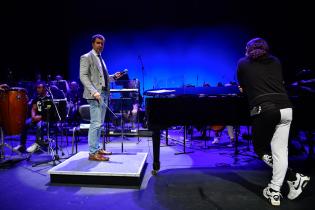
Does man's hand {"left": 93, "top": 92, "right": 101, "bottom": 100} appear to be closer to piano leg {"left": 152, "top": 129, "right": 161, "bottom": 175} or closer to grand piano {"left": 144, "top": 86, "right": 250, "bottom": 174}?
grand piano {"left": 144, "top": 86, "right": 250, "bottom": 174}

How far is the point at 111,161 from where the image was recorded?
3889mm

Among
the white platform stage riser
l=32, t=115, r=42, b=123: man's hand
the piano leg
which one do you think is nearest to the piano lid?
the piano leg

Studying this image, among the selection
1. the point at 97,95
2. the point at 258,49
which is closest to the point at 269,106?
the point at 258,49

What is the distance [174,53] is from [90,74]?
19.9 ft

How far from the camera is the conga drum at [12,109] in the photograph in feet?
13.9

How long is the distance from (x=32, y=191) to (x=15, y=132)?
1504 mm

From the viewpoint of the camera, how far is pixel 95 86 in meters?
3.85

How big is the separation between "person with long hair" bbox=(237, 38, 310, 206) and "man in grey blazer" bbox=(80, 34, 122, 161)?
198cm

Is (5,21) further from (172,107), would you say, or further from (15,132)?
(172,107)

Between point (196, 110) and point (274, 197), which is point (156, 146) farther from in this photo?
point (274, 197)

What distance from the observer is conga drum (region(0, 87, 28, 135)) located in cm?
423

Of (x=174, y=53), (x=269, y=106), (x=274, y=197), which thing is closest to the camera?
(x=269, y=106)

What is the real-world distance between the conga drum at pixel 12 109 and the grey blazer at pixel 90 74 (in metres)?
1.27

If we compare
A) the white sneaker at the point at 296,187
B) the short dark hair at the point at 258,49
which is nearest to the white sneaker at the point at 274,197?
the white sneaker at the point at 296,187
